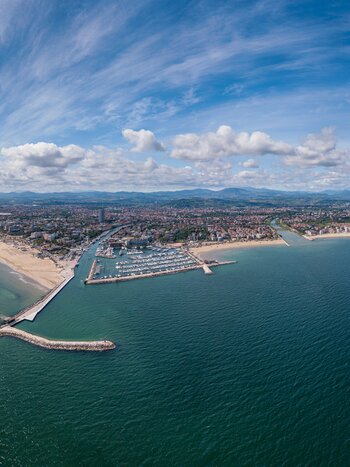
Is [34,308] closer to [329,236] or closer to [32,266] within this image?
[32,266]

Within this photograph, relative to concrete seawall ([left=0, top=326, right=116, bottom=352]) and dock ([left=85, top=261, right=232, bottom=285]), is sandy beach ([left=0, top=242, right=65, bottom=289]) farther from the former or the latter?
concrete seawall ([left=0, top=326, right=116, bottom=352])

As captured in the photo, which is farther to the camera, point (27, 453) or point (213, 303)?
point (213, 303)

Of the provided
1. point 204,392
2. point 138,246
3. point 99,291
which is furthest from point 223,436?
point 138,246

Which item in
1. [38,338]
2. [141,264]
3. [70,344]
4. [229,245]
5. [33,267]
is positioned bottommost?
[38,338]

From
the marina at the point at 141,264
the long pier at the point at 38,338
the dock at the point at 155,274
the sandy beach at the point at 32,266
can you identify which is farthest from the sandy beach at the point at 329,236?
the long pier at the point at 38,338

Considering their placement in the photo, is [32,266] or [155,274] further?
[32,266]

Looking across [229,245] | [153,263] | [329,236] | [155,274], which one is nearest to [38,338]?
[155,274]

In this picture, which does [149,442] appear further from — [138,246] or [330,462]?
[138,246]
